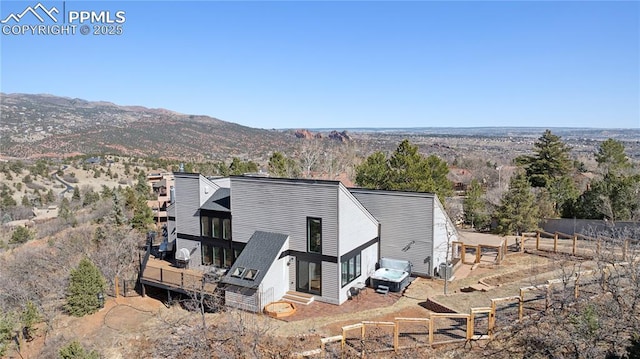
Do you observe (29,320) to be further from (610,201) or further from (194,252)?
(610,201)

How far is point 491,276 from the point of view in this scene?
21000mm

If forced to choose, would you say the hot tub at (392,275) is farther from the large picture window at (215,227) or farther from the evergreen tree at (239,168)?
the evergreen tree at (239,168)

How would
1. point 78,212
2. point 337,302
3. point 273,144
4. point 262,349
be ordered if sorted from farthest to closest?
point 273,144
point 78,212
point 337,302
point 262,349

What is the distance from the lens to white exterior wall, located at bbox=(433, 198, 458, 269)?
21.1m

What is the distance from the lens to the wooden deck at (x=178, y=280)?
19406 millimetres

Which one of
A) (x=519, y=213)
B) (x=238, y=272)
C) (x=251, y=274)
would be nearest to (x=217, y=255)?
(x=238, y=272)

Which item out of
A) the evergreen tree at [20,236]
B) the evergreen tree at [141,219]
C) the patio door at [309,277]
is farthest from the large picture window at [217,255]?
the evergreen tree at [20,236]

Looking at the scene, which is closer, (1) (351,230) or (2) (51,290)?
(1) (351,230)

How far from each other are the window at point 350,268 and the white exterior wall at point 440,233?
4052 mm

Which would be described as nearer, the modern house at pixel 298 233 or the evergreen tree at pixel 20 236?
the modern house at pixel 298 233

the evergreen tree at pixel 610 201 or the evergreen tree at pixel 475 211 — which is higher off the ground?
the evergreen tree at pixel 610 201

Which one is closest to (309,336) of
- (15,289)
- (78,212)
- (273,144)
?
(15,289)

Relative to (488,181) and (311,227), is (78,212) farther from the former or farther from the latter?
(488,181)

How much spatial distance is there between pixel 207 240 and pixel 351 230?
801 centimetres
